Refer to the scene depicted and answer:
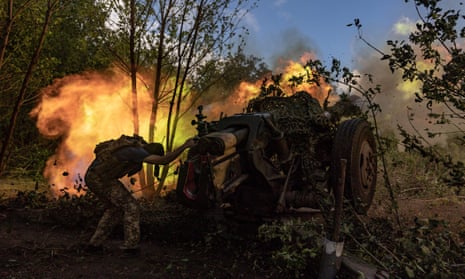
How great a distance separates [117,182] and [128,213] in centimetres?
47

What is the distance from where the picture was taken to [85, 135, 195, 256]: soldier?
533 centimetres

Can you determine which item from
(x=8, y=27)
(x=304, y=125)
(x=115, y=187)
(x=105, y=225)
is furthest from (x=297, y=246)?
(x=8, y=27)

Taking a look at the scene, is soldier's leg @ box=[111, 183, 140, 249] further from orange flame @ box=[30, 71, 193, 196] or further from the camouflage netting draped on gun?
orange flame @ box=[30, 71, 193, 196]

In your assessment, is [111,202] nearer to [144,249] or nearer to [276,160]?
[144,249]

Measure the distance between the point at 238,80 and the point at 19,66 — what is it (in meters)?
5.60

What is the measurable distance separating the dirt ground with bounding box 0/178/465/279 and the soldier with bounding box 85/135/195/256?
0.77 feet

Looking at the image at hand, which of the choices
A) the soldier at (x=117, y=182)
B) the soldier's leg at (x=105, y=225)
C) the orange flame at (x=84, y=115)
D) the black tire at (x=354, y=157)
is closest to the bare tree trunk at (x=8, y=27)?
the orange flame at (x=84, y=115)

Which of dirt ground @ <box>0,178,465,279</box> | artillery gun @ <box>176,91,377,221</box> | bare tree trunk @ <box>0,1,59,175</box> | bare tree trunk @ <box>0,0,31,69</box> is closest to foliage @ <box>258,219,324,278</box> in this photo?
dirt ground @ <box>0,178,465,279</box>

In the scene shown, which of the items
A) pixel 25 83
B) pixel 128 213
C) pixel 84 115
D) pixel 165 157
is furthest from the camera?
pixel 84 115

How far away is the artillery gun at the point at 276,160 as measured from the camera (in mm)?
4418

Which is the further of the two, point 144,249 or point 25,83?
point 25,83

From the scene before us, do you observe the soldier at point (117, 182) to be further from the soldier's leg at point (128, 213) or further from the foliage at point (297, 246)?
the foliage at point (297, 246)

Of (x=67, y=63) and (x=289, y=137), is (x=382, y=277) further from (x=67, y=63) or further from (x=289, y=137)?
(x=67, y=63)

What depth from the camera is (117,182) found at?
561 cm
